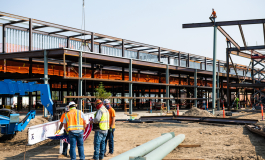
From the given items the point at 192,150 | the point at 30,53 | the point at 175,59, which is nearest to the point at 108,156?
the point at 192,150

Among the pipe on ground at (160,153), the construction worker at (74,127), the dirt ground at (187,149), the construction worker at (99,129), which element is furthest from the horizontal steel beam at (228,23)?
the construction worker at (74,127)

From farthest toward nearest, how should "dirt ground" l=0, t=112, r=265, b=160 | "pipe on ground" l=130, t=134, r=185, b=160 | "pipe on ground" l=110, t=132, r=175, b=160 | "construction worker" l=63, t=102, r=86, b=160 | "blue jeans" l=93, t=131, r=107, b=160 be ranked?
1. "dirt ground" l=0, t=112, r=265, b=160
2. "blue jeans" l=93, t=131, r=107, b=160
3. "construction worker" l=63, t=102, r=86, b=160
4. "pipe on ground" l=130, t=134, r=185, b=160
5. "pipe on ground" l=110, t=132, r=175, b=160

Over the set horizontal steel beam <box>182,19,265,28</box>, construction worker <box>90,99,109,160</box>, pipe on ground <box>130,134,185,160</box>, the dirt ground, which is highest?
horizontal steel beam <box>182,19,265,28</box>

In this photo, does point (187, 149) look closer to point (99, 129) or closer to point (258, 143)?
point (258, 143)

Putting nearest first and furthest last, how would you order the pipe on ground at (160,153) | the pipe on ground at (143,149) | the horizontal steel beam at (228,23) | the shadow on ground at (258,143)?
the pipe on ground at (143,149), the pipe on ground at (160,153), the shadow on ground at (258,143), the horizontal steel beam at (228,23)

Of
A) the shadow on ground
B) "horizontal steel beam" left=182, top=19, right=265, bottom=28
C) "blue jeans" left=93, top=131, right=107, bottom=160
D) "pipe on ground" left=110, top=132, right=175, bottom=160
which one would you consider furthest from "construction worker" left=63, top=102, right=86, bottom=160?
"horizontal steel beam" left=182, top=19, right=265, bottom=28

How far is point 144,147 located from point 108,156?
1564mm

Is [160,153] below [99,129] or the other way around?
below

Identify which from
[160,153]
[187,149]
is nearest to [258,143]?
[187,149]

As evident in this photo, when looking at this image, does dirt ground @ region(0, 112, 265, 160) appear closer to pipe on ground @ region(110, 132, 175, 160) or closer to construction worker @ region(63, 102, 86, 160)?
pipe on ground @ region(110, 132, 175, 160)

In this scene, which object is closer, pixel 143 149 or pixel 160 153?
pixel 160 153

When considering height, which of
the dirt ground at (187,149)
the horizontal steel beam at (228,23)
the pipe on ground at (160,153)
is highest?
the horizontal steel beam at (228,23)

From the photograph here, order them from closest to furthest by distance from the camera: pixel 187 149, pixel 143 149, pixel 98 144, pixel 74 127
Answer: pixel 74 127 < pixel 143 149 < pixel 98 144 < pixel 187 149

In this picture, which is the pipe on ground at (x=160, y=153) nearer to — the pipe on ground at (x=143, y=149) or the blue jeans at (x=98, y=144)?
the pipe on ground at (x=143, y=149)
